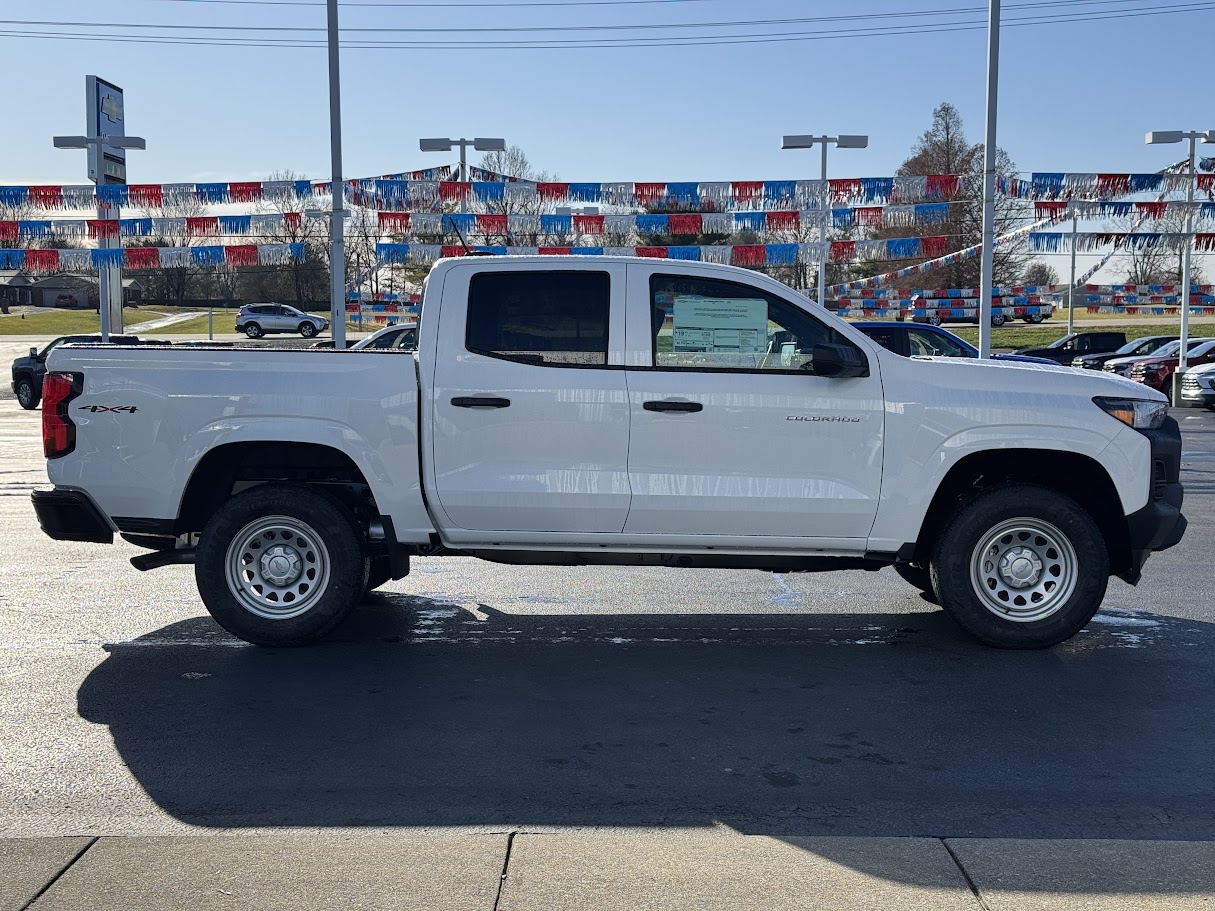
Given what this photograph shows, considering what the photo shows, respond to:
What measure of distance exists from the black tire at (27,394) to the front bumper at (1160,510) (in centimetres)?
2376

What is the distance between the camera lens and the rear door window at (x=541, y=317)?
21.2ft

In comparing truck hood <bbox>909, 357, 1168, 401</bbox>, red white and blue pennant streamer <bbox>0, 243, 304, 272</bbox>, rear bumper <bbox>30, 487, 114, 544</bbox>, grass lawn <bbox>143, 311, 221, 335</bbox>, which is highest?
red white and blue pennant streamer <bbox>0, 243, 304, 272</bbox>

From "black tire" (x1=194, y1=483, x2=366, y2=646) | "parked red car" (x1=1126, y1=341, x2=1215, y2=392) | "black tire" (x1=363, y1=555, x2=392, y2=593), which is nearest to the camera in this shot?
"black tire" (x1=194, y1=483, x2=366, y2=646)

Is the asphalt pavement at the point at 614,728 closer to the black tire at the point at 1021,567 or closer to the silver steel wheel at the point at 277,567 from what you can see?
the black tire at the point at 1021,567

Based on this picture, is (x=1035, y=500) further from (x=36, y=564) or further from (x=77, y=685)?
(x=36, y=564)

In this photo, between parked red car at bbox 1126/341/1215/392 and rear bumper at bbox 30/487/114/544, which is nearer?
rear bumper at bbox 30/487/114/544

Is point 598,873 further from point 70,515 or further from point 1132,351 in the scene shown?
point 1132,351

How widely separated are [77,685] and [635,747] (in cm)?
287

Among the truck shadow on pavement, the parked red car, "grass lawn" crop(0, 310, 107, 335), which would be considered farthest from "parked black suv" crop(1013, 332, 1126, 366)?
"grass lawn" crop(0, 310, 107, 335)

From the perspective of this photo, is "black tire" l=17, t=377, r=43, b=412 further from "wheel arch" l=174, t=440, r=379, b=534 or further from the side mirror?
the side mirror

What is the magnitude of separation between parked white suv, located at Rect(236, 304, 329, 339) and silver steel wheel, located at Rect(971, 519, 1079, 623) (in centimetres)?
5371

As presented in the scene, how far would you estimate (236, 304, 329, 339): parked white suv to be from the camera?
57.5 meters

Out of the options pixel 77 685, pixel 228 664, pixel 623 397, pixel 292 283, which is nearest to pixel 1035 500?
pixel 623 397

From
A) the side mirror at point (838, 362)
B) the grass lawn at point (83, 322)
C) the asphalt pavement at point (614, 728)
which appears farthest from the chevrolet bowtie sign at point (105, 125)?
the grass lawn at point (83, 322)
